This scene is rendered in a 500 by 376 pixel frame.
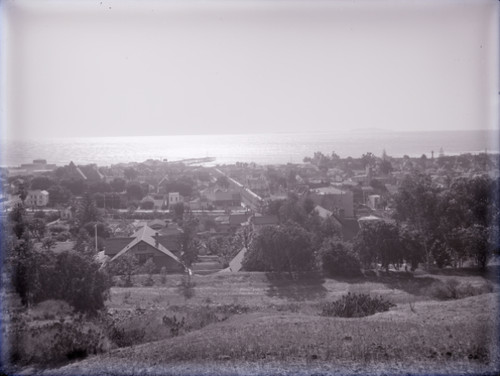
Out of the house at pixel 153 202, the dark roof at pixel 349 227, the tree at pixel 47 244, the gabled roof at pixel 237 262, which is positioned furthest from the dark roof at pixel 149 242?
the house at pixel 153 202

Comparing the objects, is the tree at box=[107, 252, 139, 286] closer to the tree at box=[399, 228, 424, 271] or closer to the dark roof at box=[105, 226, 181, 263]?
the dark roof at box=[105, 226, 181, 263]

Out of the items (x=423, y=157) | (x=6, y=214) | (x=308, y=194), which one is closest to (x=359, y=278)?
(x=6, y=214)

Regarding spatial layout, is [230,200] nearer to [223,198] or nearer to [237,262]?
[223,198]

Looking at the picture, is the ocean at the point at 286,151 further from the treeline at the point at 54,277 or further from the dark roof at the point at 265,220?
the dark roof at the point at 265,220

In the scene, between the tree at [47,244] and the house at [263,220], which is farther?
the house at [263,220]

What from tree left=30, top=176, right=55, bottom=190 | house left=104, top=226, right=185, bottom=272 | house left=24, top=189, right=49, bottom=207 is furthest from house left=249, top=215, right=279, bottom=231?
tree left=30, top=176, right=55, bottom=190

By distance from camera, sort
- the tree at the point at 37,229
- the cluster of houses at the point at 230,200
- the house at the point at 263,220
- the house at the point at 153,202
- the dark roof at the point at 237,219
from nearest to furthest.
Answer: the tree at the point at 37,229, the cluster of houses at the point at 230,200, the house at the point at 263,220, the dark roof at the point at 237,219, the house at the point at 153,202
